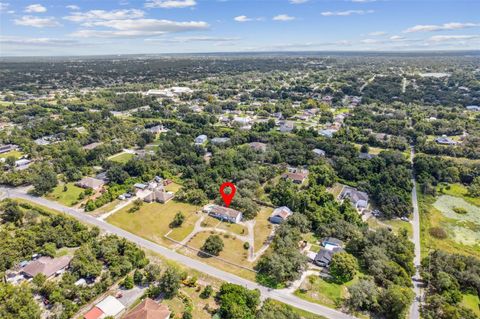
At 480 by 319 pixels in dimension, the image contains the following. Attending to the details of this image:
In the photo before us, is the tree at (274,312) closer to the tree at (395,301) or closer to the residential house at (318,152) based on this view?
the tree at (395,301)

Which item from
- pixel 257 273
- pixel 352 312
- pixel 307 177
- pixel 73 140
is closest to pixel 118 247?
pixel 257 273

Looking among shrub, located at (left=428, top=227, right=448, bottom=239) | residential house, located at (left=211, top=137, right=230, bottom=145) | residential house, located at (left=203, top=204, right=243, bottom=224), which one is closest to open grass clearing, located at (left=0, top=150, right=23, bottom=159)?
residential house, located at (left=211, top=137, right=230, bottom=145)

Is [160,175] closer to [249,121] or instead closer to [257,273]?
[257,273]

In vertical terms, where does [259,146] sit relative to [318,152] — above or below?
above

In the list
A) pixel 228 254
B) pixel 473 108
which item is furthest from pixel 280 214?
pixel 473 108

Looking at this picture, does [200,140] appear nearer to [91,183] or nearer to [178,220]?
[91,183]

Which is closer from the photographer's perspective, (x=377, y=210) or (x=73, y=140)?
(x=377, y=210)
